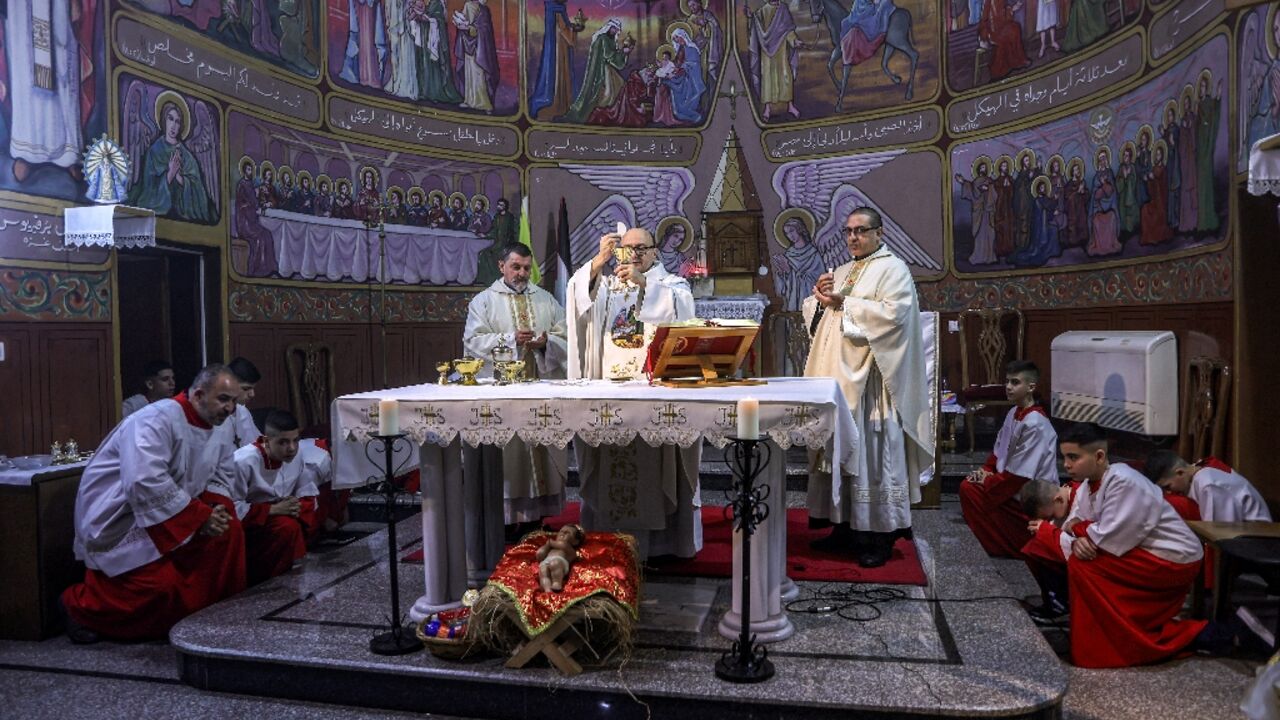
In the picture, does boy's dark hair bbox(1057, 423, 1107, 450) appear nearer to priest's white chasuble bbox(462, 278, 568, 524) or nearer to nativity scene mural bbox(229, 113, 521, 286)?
priest's white chasuble bbox(462, 278, 568, 524)

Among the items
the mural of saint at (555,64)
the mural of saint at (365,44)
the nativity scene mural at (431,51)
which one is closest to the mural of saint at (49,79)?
the nativity scene mural at (431,51)

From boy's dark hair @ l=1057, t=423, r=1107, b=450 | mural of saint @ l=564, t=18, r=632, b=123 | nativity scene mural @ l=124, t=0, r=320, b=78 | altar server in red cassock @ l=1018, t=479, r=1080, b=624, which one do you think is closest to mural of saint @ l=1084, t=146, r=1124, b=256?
altar server in red cassock @ l=1018, t=479, r=1080, b=624

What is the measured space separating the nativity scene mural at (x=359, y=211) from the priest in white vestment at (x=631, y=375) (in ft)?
15.6

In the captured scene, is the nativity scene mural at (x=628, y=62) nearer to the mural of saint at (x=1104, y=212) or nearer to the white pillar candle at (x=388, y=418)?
the mural of saint at (x=1104, y=212)

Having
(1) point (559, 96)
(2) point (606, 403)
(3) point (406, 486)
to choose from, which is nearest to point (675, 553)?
(2) point (606, 403)

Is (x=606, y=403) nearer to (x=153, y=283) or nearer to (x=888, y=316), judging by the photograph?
(x=888, y=316)

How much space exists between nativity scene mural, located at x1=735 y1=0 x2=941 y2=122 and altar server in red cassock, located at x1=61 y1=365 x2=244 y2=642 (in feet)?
27.3

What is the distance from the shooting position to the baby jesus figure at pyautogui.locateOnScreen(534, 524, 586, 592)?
346cm

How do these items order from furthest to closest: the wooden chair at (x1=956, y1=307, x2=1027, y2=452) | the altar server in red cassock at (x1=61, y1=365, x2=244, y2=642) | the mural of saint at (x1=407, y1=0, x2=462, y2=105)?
the mural of saint at (x1=407, y1=0, x2=462, y2=105)
the wooden chair at (x1=956, y1=307, x2=1027, y2=452)
the altar server in red cassock at (x1=61, y1=365, x2=244, y2=642)

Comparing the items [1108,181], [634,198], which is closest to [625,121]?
[634,198]

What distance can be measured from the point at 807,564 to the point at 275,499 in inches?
127

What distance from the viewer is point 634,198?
1129 centimetres

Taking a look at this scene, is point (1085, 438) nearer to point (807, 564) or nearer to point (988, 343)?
point (807, 564)

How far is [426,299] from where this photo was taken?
10266mm
